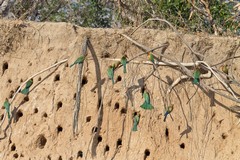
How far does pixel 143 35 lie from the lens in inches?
213

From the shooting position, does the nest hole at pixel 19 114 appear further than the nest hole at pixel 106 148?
Yes

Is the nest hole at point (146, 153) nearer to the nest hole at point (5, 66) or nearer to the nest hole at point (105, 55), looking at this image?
the nest hole at point (105, 55)

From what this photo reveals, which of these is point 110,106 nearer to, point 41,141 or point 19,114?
point 41,141

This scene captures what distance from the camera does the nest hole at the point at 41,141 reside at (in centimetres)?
522

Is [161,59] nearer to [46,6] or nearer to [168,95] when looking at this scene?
[168,95]

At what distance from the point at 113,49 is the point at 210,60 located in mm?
923

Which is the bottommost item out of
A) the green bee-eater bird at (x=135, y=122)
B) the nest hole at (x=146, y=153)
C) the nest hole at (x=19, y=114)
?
the nest hole at (x=146, y=153)

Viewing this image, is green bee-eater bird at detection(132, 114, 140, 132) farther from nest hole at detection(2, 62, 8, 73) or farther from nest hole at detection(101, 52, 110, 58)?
nest hole at detection(2, 62, 8, 73)

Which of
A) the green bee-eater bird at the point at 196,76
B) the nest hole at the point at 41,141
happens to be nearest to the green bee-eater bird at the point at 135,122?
the green bee-eater bird at the point at 196,76

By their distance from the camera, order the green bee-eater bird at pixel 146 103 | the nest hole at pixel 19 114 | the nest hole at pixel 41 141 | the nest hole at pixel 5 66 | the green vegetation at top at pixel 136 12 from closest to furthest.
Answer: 1. the green bee-eater bird at pixel 146 103
2. the nest hole at pixel 41 141
3. the nest hole at pixel 19 114
4. the nest hole at pixel 5 66
5. the green vegetation at top at pixel 136 12

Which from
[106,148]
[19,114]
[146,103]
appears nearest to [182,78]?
[146,103]

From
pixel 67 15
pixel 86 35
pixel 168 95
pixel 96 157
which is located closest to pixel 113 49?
pixel 86 35

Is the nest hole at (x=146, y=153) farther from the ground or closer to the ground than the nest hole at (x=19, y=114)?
closer to the ground

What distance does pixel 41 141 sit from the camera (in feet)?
17.2
